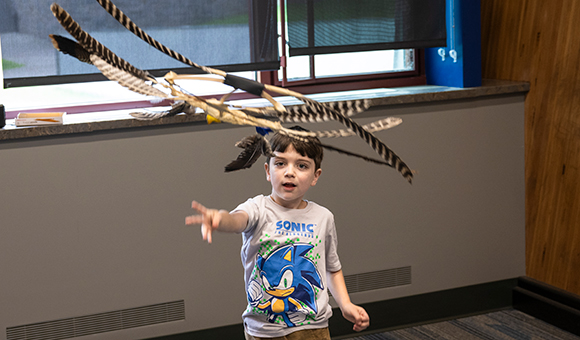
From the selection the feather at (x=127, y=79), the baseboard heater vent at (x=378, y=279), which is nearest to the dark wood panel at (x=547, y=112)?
the baseboard heater vent at (x=378, y=279)

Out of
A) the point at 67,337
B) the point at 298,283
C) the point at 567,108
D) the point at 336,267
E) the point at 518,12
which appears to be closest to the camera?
the point at 298,283

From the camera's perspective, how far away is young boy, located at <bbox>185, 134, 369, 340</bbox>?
149 centimetres

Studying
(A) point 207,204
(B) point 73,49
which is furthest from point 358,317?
(A) point 207,204

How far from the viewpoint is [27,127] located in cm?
238

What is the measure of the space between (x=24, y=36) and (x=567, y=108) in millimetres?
2307

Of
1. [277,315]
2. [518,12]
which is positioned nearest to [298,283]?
[277,315]

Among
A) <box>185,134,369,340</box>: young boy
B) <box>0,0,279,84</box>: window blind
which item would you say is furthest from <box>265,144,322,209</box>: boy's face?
<box>0,0,279,84</box>: window blind

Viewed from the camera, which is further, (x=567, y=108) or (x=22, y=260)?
(x=567, y=108)

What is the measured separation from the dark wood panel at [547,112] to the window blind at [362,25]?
32 cm

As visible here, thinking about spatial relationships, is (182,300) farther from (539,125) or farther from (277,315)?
(539,125)

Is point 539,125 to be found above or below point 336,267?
above

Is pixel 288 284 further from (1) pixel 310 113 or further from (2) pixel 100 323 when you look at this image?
Answer: (2) pixel 100 323

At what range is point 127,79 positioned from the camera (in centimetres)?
103

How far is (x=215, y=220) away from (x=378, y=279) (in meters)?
1.83
